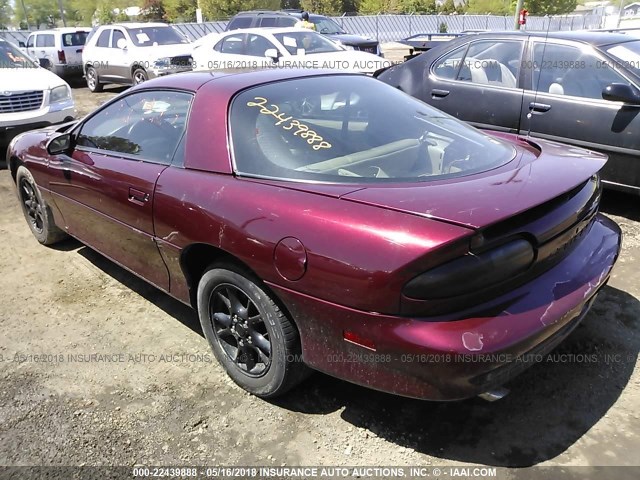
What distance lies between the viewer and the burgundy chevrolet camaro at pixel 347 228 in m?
2.00

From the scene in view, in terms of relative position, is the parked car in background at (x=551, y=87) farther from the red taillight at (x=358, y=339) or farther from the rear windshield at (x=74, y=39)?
the rear windshield at (x=74, y=39)

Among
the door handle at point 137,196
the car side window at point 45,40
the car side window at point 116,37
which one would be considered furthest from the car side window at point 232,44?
the door handle at point 137,196

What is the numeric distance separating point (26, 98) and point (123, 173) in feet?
18.6

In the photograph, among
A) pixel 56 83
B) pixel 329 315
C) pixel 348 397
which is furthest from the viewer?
pixel 56 83

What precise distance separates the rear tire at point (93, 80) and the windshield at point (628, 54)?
40.4 feet

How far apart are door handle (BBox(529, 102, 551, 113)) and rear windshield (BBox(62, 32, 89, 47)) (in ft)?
48.6

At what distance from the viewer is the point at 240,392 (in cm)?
278

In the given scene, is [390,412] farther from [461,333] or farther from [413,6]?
[413,6]

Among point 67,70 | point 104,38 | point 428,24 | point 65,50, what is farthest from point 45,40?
point 428,24

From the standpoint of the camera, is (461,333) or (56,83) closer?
(461,333)

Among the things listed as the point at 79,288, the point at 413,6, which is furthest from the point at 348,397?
the point at 413,6

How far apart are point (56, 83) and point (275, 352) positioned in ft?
24.1

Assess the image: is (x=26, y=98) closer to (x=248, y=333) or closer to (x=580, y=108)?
(x=248, y=333)

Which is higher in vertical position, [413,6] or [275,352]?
[413,6]
